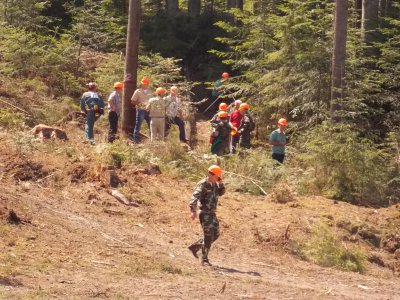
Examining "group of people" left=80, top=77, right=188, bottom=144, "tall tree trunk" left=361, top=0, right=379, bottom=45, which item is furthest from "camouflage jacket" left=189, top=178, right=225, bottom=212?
"tall tree trunk" left=361, top=0, right=379, bottom=45

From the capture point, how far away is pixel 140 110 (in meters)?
18.0

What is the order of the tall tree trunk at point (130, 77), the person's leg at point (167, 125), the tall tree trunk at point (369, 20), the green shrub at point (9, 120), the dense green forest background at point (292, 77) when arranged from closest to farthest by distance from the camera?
the dense green forest background at point (292, 77), the green shrub at point (9, 120), the person's leg at point (167, 125), the tall tree trunk at point (130, 77), the tall tree trunk at point (369, 20)

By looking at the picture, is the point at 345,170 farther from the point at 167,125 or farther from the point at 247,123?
the point at 167,125

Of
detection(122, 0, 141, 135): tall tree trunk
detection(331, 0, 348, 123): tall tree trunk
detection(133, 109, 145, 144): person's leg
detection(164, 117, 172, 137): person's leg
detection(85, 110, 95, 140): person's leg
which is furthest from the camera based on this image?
detection(122, 0, 141, 135): tall tree trunk

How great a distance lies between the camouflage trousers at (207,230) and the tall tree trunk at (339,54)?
8045 millimetres

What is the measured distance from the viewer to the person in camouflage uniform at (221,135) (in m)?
17.0

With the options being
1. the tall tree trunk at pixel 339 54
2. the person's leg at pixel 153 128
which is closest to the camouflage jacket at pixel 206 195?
the person's leg at pixel 153 128

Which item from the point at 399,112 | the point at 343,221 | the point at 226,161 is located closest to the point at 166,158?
the point at 226,161

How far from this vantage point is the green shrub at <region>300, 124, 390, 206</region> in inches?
614

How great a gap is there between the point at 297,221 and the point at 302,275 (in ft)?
7.81

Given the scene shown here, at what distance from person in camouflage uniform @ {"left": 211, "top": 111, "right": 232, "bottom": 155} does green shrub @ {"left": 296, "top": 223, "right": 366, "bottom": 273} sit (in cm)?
482

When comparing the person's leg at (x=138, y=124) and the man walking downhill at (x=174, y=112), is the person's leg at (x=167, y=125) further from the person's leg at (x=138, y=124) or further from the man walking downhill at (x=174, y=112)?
the person's leg at (x=138, y=124)

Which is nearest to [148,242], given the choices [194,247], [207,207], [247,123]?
[194,247]

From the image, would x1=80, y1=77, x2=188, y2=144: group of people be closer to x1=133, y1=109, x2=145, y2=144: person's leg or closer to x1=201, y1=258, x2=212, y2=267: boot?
x1=133, y1=109, x2=145, y2=144: person's leg
